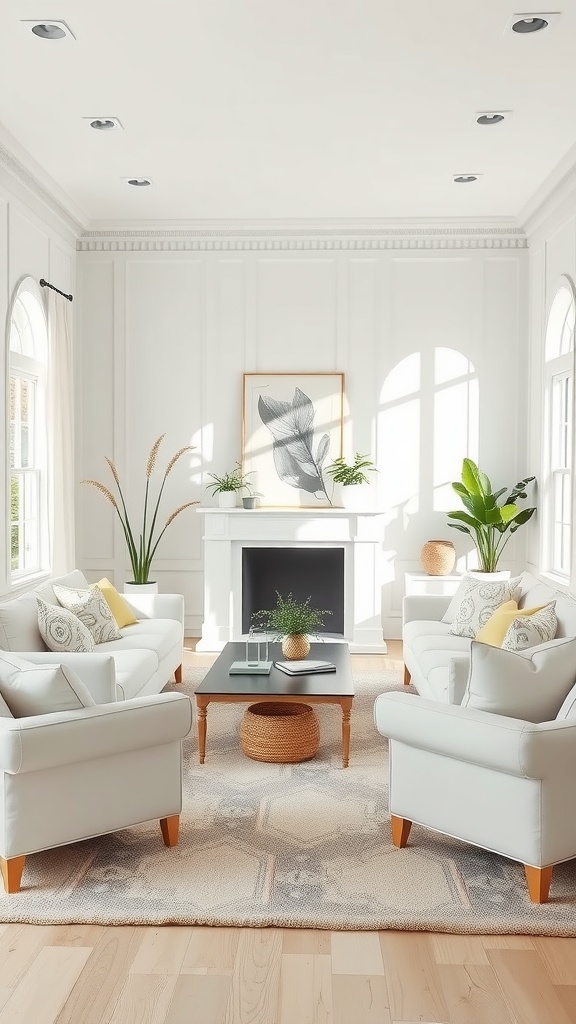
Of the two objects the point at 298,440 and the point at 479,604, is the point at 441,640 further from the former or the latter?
the point at 298,440

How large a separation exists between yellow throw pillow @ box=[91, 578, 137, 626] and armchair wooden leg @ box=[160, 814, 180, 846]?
2.14 m

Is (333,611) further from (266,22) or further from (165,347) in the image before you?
(266,22)

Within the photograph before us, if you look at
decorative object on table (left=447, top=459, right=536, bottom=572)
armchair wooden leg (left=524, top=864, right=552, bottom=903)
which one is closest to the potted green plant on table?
decorative object on table (left=447, top=459, right=536, bottom=572)

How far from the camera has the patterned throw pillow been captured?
12.4ft

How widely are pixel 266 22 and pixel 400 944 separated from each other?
3639 mm

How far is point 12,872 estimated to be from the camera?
282 centimetres

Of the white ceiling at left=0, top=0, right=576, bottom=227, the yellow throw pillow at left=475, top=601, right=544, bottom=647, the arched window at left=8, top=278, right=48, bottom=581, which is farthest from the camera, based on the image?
the arched window at left=8, top=278, right=48, bottom=581

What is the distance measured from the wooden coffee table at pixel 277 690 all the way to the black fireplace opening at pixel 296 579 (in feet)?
7.72

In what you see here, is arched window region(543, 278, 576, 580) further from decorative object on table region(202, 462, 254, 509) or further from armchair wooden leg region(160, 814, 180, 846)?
A: armchair wooden leg region(160, 814, 180, 846)

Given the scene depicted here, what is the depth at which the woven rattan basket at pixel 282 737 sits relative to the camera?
13.5 feet

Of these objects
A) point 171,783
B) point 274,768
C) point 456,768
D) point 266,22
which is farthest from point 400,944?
point 266,22

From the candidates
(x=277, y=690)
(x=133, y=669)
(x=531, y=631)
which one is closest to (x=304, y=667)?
(x=277, y=690)

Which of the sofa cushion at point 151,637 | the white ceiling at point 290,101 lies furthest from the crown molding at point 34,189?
the sofa cushion at point 151,637

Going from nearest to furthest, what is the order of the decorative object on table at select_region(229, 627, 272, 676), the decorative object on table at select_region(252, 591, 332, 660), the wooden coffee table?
the wooden coffee table
the decorative object on table at select_region(229, 627, 272, 676)
the decorative object on table at select_region(252, 591, 332, 660)
